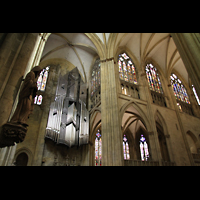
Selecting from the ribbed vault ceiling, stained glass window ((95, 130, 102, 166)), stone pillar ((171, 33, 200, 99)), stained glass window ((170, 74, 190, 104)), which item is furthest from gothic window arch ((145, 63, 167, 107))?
stone pillar ((171, 33, 200, 99))

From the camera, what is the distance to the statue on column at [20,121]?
2.71m

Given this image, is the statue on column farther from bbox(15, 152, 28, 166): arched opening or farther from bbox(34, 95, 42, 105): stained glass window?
bbox(34, 95, 42, 105): stained glass window

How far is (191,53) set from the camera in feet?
13.4

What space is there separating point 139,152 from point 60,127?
765 cm

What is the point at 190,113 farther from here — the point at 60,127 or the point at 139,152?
the point at 60,127

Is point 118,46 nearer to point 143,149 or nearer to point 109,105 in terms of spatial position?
point 109,105

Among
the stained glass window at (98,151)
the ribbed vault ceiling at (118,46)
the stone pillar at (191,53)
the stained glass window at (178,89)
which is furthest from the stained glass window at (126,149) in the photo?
the stone pillar at (191,53)

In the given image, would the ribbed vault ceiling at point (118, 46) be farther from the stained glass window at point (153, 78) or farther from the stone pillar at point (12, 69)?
the stone pillar at point (12, 69)

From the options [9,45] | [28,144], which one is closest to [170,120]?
[28,144]

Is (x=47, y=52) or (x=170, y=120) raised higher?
(x=47, y=52)

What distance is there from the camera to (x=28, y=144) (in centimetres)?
988

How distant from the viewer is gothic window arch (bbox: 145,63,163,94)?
12.7 m

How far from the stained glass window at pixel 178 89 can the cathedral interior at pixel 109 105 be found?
0.42ft
